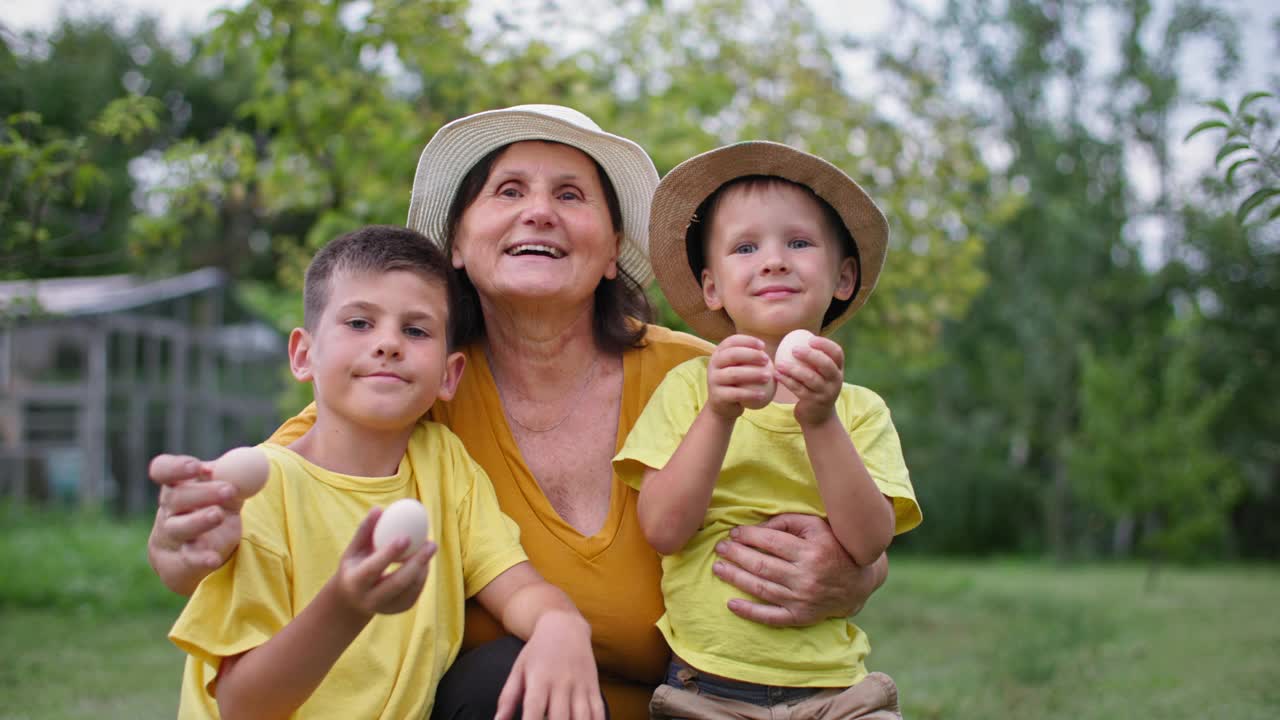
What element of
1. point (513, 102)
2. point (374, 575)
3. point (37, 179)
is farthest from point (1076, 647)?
point (374, 575)

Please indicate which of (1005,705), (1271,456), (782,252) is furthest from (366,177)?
(1271,456)

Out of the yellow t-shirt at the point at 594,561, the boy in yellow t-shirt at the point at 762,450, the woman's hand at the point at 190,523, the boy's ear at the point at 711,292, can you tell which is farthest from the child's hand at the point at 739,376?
the woman's hand at the point at 190,523

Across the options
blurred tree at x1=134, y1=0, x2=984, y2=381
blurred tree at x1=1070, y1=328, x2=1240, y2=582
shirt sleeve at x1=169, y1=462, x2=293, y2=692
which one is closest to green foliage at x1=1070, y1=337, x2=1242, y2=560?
blurred tree at x1=1070, y1=328, x2=1240, y2=582

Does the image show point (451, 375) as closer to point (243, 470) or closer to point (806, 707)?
point (243, 470)

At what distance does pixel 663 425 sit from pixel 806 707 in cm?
73

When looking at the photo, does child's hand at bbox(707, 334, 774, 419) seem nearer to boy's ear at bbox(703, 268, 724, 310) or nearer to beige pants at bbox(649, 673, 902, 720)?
boy's ear at bbox(703, 268, 724, 310)

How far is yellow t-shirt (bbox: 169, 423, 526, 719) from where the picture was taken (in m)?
2.17

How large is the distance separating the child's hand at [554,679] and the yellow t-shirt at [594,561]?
0.40 metres

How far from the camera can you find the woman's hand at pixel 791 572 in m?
2.55

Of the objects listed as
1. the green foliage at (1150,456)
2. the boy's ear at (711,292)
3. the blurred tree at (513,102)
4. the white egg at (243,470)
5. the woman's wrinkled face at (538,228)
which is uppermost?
the blurred tree at (513,102)

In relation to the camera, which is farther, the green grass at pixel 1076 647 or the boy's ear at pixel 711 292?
the green grass at pixel 1076 647

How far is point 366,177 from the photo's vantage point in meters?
5.86

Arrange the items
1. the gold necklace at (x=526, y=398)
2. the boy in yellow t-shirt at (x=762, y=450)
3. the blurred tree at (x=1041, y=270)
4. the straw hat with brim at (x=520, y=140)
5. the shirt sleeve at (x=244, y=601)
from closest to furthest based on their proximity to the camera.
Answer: the shirt sleeve at (x=244, y=601) → the boy in yellow t-shirt at (x=762, y=450) → the straw hat with brim at (x=520, y=140) → the gold necklace at (x=526, y=398) → the blurred tree at (x=1041, y=270)

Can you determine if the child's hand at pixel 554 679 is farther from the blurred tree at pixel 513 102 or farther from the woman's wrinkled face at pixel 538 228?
the blurred tree at pixel 513 102
